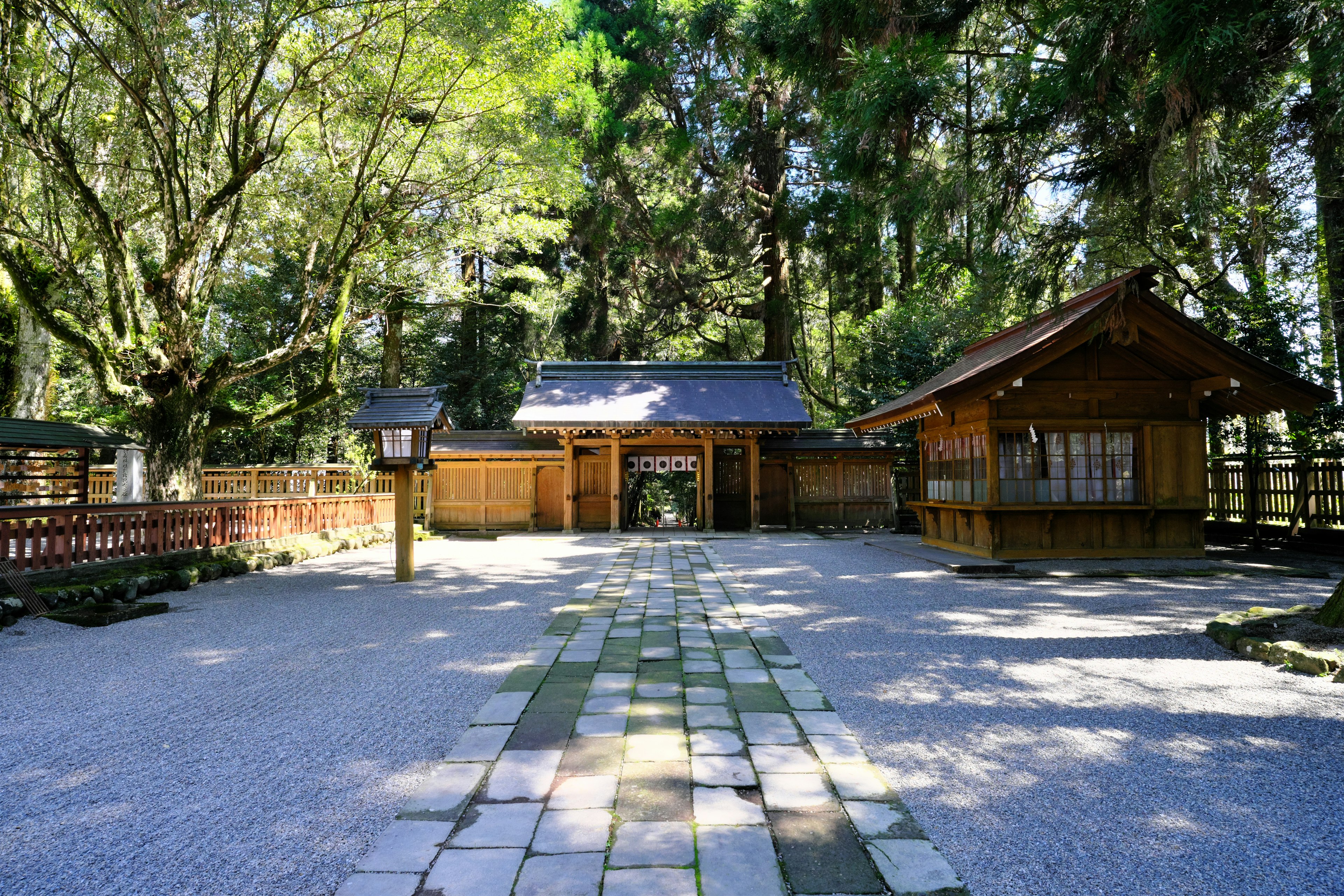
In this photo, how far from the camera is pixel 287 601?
6984mm

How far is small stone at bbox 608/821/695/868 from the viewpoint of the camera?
210 centimetres

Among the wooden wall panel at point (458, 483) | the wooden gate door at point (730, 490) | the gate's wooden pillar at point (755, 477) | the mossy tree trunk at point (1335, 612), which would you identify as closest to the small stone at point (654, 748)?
the mossy tree trunk at point (1335, 612)

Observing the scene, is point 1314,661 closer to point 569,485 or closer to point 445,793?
point 445,793

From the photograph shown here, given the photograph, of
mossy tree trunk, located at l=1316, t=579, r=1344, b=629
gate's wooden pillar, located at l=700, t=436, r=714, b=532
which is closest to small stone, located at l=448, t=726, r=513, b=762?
mossy tree trunk, located at l=1316, t=579, r=1344, b=629

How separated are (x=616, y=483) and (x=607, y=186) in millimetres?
9311

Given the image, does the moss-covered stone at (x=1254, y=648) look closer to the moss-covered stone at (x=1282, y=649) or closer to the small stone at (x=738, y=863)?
the moss-covered stone at (x=1282, y=649)

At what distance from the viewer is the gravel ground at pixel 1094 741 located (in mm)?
2168

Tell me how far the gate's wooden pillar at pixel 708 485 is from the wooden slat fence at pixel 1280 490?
8740mm

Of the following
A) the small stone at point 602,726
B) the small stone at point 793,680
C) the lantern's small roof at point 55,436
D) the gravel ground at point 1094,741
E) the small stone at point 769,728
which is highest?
the lantern's small roof at point 55,436

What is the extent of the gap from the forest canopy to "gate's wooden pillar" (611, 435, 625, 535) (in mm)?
4822

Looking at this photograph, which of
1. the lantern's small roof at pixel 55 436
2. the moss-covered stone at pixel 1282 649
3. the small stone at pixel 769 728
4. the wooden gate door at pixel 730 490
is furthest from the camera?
the wooden gate door at pixel 730 490

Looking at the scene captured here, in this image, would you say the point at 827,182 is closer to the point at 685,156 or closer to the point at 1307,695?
the point at 685,156

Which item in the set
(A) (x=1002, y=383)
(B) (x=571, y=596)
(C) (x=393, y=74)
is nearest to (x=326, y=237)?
(C) (x=393, y=74)

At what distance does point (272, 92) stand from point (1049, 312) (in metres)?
10.8
